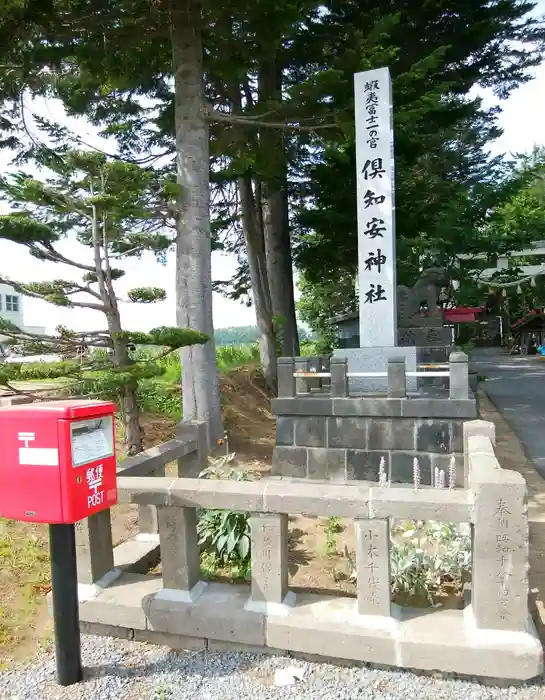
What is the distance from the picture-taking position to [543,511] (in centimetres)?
550

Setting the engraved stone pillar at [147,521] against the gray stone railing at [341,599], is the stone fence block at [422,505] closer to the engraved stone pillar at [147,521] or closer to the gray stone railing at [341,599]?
the gray stone railing at [341,599]

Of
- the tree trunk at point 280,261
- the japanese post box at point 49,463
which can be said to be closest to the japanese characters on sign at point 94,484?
the japanese post box at point 49,463

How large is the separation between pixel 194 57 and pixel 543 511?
7.17 m

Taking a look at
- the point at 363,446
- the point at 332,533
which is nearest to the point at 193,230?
the point at 363,446

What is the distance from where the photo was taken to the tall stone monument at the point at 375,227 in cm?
800

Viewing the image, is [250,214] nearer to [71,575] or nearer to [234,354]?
[234,354]

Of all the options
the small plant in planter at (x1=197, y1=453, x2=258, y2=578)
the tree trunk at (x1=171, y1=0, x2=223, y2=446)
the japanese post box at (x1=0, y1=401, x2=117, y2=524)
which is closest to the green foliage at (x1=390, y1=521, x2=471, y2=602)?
the small plant in planter at (x1=197, y1=453, x2=258, y2=578)

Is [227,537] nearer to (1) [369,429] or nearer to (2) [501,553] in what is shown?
(2) [501,553]

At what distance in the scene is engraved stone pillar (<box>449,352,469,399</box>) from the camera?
21.1ft

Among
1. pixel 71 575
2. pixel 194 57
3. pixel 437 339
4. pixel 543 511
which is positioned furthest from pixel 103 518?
pixel 437 339

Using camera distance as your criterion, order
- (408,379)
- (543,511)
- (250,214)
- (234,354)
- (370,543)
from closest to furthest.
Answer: (370,543) → (543,511) → (408,379) → (250,214) → (234,354)

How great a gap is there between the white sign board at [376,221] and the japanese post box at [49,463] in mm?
6460

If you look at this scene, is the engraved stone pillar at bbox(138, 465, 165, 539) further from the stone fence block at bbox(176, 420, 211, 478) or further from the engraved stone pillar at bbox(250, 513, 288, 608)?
the engraved stone pillar at bbox(250, 513, 288, 608)

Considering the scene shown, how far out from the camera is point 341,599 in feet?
9.44
